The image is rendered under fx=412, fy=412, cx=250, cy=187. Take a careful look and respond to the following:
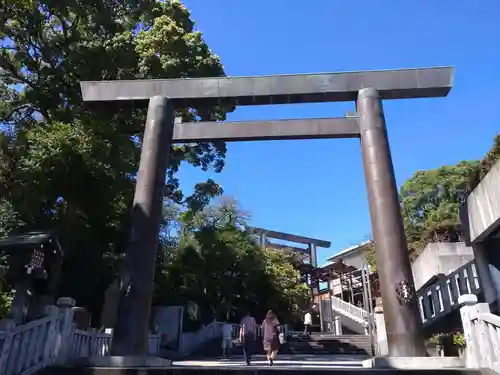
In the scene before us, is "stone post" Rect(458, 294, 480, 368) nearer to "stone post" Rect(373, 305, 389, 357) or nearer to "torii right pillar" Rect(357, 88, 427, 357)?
"torii right pillar" Rect(357, 88, 427, 357)

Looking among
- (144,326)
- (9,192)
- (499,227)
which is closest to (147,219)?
(144,326)

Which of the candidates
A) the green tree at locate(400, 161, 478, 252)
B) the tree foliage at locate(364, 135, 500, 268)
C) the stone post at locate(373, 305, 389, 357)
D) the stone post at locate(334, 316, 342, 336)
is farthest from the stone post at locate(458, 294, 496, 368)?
the stone post at locate(334, 316, 342, 336)

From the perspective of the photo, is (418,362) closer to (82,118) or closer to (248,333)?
(248,333)

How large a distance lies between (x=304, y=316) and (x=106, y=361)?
22.6 metres

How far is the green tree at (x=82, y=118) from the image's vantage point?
400 inches

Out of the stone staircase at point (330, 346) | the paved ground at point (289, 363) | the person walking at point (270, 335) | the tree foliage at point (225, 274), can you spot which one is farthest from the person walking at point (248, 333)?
the tree foliage at point (225, 274)

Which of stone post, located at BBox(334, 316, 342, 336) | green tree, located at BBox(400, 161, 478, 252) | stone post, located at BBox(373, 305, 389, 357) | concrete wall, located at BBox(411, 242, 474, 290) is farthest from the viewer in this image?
stone post, located at BBox(334, 316, 342, 336)

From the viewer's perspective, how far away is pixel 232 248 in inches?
757

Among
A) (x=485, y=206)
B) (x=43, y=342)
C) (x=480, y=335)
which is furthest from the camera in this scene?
(x=485, y=206)

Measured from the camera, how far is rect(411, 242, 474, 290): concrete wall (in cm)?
1231

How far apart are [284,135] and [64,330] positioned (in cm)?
542

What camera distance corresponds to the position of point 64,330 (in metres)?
6.16

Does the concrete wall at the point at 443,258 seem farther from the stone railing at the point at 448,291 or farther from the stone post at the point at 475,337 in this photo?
the stone post at the point at 475,337

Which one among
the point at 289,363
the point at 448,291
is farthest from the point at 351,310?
the point at 289,363
